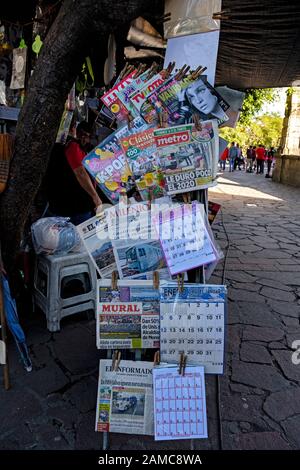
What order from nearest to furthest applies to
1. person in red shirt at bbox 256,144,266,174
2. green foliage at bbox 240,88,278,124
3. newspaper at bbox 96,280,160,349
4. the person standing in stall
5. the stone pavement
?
newspaper at bbox 96,280,160,349, the stone pavement, the person standing in stall, green foliage at bbox 240,88,278,124, person in red shirt at bbox 256,144,266,174

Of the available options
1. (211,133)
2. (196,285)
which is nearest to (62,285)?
(196,285)

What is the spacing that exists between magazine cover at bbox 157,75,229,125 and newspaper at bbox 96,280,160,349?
1.08 m

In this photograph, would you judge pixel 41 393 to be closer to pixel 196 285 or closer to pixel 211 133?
pixel 196 285

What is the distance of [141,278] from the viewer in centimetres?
229

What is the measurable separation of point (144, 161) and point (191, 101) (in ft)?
1.53

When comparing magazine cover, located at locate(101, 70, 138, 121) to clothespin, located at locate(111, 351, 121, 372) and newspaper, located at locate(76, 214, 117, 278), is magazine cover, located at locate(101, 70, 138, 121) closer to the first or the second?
newspaper, located at locate(76, 214, 117, 278)

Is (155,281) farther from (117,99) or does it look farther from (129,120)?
(117,99)

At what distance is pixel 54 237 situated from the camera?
3.54 meters

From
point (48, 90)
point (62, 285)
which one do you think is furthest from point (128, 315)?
point (48, 90)

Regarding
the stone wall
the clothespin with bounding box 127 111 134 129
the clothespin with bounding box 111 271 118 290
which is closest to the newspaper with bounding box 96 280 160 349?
the clothespin with bounding box 111 271 118 290

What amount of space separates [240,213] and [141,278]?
8853 millimetres

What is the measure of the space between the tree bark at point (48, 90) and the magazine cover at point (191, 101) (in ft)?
2.50

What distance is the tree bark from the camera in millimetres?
2480

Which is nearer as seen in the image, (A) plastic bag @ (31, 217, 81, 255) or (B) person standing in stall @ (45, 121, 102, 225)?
(A) plastic bag @ (31, 217, 81, 255)
